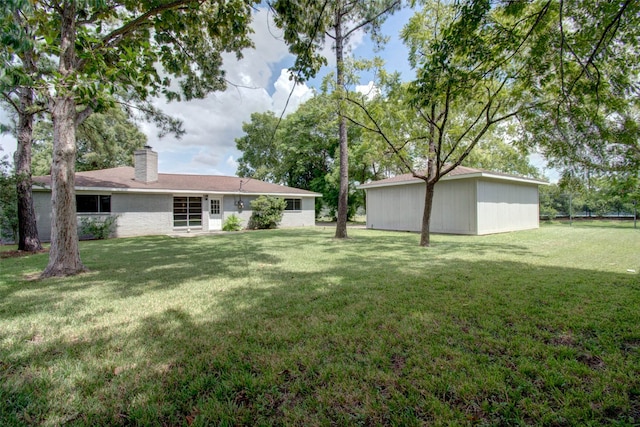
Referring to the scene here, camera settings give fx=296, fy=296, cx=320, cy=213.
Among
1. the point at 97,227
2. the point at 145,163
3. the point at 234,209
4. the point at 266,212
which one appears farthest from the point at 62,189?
the point at 266,212

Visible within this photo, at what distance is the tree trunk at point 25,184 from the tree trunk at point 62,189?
5887 mm

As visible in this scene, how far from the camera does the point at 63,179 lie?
19.7ft

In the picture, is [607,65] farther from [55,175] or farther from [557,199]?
[557,199]

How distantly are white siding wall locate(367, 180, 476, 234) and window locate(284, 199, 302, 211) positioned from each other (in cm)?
511

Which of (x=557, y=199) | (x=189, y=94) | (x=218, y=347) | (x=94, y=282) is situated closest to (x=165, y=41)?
(x=189, y=94)

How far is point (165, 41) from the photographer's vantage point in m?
7.45

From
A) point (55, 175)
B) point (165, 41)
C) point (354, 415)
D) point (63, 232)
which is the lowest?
point (354, 415)

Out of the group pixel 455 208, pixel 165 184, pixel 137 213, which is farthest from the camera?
pixel 165 184

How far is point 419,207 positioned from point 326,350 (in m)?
14.4

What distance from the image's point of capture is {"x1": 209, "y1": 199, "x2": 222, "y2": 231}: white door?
17.8 meters

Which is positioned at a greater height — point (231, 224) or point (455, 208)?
point (455, 208)

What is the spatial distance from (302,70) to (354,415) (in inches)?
191

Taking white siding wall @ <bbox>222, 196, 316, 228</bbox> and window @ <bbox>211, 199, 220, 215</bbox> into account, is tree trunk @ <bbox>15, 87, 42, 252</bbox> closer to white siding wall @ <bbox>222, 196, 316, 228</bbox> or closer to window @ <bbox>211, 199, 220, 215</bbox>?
window @ <bbox>211, 199, 220, 215</bbox>

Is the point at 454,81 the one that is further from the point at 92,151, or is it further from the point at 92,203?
the point at 92,151
